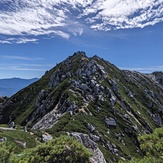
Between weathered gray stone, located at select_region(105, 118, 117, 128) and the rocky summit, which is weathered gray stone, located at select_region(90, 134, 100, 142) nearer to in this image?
the rocky summit

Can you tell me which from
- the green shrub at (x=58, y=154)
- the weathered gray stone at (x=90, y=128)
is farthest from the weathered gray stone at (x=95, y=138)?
the green shrub at (x=58, y=154)

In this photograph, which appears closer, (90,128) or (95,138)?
(95,138)

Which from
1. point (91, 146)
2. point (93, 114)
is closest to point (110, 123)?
point (93, 114)

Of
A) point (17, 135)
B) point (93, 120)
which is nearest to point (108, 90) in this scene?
point (93, 120)

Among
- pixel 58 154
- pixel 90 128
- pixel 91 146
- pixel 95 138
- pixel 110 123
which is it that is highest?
pixel 58 154

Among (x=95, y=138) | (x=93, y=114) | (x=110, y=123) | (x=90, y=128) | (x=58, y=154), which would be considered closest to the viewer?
(x=58, y=154)

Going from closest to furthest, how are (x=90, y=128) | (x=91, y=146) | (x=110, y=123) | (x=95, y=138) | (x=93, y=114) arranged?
(x=91, y=146) < (x=95, y=138) < (x=90, y=128) < (x=93, y=114) < (x=110, y=123)

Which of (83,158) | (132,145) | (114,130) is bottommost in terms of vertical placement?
(132,145)

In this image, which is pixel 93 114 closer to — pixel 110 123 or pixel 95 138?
pixel 110 123

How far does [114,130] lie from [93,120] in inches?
506

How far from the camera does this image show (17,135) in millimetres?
67062

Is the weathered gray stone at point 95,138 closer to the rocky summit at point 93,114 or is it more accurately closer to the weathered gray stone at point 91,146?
the rocky summit at point 93,114

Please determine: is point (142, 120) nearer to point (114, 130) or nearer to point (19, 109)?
point (114, 130)

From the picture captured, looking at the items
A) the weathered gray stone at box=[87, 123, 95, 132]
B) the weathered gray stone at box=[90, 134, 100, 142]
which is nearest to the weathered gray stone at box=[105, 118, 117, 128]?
the weathered gray stone at box=[87, 123, 95, 132]
